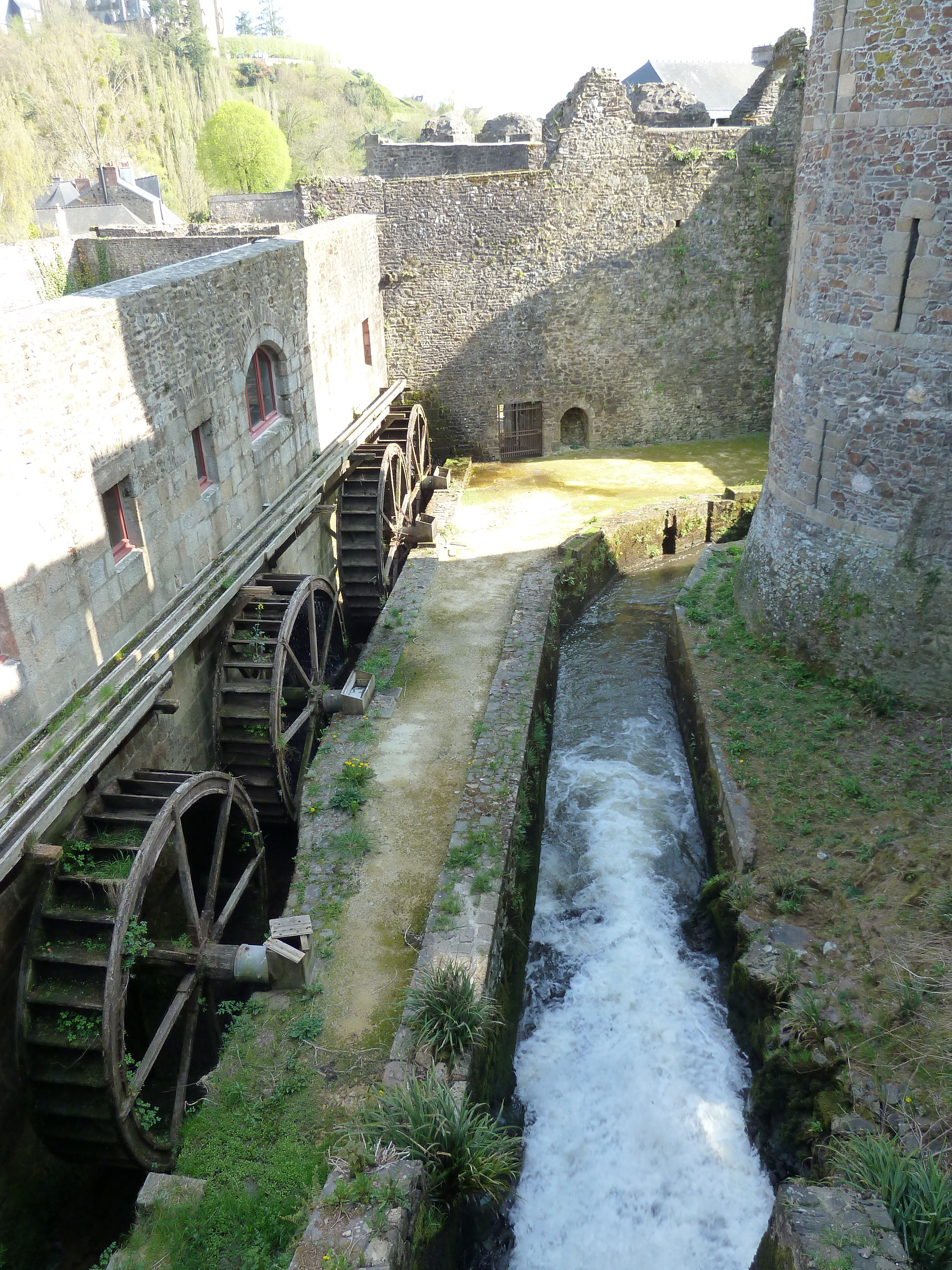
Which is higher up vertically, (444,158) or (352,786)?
(444,158)

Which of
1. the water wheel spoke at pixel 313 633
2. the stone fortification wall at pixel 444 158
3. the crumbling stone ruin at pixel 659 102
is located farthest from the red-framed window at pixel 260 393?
the stone fortification wall at pixel 444 158

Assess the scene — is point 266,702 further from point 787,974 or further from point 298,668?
point 787,974

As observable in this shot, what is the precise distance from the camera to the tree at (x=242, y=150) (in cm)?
3525

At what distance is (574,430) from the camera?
1694 centimetres

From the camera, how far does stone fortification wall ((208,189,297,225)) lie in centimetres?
2902

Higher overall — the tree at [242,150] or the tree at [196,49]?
the tree at [196,49]

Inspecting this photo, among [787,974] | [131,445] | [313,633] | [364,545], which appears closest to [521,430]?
[364,545]

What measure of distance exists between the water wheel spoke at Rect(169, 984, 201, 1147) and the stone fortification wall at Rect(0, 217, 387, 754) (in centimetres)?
224

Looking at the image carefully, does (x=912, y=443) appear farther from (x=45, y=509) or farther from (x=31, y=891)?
(x=31, y=891)

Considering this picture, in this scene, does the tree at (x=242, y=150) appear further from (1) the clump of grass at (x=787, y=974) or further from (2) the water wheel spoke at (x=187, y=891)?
(1) the clump of grass at (x=787, y=974)

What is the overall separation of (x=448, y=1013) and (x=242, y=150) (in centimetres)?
3836

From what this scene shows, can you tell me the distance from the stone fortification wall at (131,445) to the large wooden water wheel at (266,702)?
71 centimetres

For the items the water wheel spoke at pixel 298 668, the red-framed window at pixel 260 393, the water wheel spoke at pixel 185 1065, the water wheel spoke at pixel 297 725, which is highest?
the red-framed window at pixel 260 393

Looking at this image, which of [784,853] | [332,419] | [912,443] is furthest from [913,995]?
[332,419]
